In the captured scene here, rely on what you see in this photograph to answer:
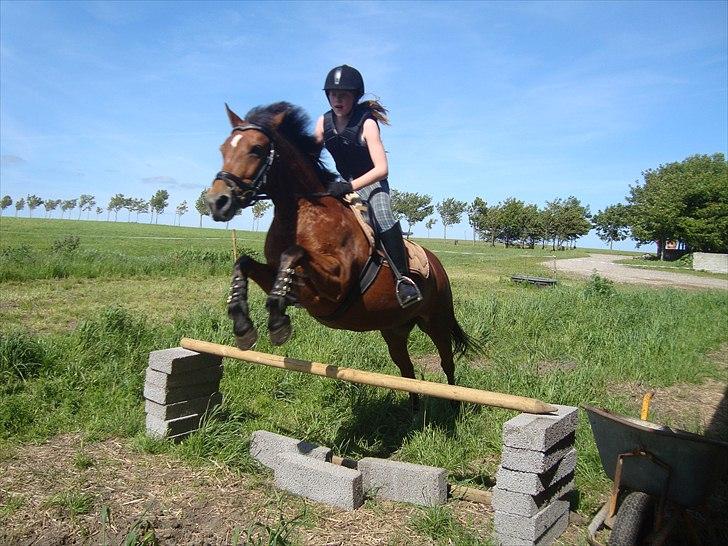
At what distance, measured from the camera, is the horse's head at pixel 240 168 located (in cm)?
328

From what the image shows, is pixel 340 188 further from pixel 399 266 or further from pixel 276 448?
pixel 276 448

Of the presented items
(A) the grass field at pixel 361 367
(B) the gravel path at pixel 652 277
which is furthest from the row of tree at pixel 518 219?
(A) the grass field at pixel 361 367

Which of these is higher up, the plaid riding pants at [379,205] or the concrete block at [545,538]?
the plaid riding pants at [379,205]

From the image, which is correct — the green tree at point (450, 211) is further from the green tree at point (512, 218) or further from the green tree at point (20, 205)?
the green tree at point (20, 205)

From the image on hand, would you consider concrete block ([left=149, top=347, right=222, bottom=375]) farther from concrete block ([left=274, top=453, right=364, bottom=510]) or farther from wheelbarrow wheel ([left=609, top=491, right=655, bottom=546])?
wheelbarrow wheel ([left=609, top=491, right=655, bottom=546])

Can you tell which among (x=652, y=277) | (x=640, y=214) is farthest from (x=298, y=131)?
(x=640, y=214)

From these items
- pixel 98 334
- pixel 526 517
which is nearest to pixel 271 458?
pixel 526 517

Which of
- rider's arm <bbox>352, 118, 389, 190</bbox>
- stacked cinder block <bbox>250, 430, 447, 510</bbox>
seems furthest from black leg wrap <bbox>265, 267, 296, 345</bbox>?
stacked cinder block <bbox>250, 430, 447, 510</bbox>

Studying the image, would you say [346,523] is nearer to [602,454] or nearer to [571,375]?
[602,454]

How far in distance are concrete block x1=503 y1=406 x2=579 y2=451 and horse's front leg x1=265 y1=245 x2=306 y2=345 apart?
5.06 ft

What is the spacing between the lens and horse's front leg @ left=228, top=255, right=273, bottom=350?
11.8 feet

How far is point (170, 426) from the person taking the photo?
482 cm

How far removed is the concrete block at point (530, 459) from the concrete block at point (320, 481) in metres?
1.14

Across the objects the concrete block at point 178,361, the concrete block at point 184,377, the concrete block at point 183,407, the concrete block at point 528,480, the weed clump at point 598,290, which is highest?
the weed clump at point 598,290
